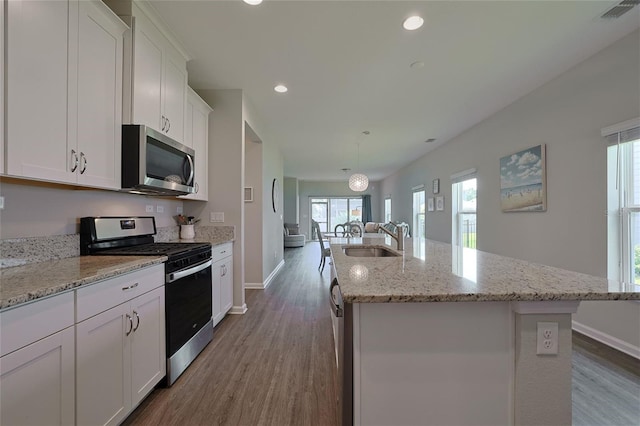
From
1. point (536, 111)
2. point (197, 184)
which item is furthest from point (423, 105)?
point (197, 184)

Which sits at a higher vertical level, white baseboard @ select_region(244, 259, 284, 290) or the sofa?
the sofa

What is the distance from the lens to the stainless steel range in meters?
1.76

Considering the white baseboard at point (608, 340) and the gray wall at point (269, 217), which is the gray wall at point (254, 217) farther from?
the white baseboard at point (608, 340)

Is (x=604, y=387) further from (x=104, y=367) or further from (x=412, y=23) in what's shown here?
(x=104, y=367)

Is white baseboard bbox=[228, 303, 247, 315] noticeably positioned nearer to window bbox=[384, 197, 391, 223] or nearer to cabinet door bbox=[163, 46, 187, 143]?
cabinet door bbox=[163, 46, 187, 143]

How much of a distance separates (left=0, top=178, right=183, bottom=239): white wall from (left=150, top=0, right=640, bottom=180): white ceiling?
1423 millimetres

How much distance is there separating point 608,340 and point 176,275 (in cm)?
359

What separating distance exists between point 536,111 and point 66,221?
4531 mm

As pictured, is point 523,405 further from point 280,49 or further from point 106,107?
point 280,49

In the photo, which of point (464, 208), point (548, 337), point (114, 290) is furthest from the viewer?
point (464, 208)

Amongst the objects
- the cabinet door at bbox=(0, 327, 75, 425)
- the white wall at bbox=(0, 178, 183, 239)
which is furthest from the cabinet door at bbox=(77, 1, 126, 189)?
the cabinet door at bbox=(0, 327, 75, 425)

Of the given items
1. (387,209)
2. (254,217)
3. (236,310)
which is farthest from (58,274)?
(387,209)

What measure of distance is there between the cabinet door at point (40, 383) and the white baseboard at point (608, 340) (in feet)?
11.1

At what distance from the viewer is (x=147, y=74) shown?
1.93 metres
